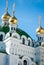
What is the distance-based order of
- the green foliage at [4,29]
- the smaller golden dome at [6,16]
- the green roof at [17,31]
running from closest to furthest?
the green foliage at [4,29], the green roof at [17,31], the smaller golden dome at [6,16]

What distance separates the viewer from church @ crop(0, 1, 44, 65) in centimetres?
3948

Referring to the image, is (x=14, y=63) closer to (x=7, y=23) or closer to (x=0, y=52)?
(x=0, y=52)

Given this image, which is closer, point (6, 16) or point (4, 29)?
point (4, 29)

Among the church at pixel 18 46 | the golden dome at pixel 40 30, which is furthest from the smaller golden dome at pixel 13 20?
the golden dome at pixel 40 30

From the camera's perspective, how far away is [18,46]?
41.2 meters

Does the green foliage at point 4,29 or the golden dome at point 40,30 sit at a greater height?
the green foliage at point 4,29

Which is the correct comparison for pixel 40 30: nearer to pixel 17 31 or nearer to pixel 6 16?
pixel 17 31

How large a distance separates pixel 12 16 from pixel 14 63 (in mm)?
7919

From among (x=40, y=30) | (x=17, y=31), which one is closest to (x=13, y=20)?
(x=17, y=31)

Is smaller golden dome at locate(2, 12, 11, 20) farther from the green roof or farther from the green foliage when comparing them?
the green foliage

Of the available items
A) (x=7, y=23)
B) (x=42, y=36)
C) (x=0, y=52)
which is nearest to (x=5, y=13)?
(x=7, y=23)

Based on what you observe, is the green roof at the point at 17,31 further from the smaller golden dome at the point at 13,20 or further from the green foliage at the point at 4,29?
the smaller golden dome at the point at 13,20

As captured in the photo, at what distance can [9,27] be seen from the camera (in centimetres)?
4422

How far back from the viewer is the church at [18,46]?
39.5 meters
